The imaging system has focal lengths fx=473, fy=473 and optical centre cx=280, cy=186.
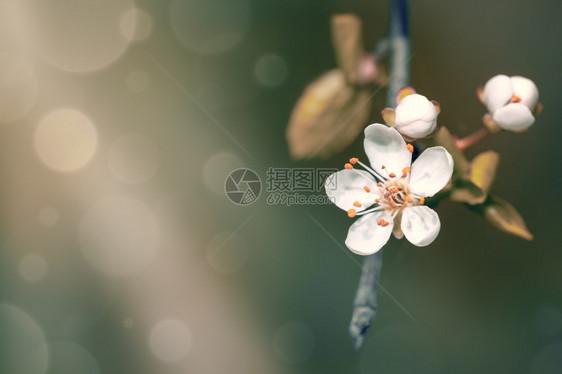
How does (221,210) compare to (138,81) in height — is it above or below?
below

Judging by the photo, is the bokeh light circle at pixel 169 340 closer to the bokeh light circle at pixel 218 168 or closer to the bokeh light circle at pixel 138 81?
the bokeh light circle at pixel 218 168

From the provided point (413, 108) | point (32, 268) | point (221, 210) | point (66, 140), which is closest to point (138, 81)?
point (66, 140)

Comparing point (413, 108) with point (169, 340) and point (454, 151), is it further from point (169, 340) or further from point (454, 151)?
point (169, 340)

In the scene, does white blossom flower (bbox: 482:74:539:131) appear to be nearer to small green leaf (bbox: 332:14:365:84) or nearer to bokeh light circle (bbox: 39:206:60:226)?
small green leaf (bbox: 332:14:365:84)

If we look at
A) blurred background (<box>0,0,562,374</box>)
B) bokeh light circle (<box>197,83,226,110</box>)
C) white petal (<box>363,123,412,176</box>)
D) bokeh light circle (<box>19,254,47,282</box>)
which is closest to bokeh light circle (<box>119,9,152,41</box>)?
blurred background (<box>0,0,562,374</box>)

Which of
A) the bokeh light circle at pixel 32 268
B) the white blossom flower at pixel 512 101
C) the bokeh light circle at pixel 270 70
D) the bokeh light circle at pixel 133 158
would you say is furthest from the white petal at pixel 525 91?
the bokeh light circle at pixel 32 268

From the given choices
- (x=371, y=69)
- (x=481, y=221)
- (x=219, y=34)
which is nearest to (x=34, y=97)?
(x=219, y=34)

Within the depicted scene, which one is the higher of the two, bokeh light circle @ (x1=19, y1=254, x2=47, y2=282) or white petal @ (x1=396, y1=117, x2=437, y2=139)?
white petal @ (x1=396, y1=117, x2=437, y2=139)
